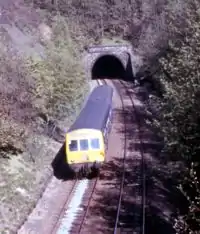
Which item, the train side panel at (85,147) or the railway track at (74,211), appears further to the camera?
the train side panel at (85,147)

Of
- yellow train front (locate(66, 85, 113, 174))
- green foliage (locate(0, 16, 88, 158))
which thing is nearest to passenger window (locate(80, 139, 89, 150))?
yellow train front (locate(66, 85, 113, 174))

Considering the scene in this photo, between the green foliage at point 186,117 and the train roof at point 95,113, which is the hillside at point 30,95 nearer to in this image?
the train roof at point 95,113

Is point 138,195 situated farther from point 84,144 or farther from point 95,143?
point 84,144

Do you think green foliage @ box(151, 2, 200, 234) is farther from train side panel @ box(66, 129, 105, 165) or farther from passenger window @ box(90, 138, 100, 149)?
passenger window @ box(90, 138, 100, 149)

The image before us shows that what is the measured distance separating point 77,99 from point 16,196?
1341cm

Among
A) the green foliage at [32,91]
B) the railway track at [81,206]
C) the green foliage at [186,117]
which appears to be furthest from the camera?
the green foliage at [32,91]

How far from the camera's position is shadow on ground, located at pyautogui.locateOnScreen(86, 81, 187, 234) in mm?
16812

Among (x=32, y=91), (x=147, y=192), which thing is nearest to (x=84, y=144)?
(x=147, y=192)

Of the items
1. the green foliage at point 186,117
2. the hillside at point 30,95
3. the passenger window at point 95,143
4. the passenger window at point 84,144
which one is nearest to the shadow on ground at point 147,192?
the passenger window at point 95,143

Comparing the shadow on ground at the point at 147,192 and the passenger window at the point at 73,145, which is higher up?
the passenger window at the point at 73,145

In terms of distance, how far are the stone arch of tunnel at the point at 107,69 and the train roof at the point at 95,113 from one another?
2881 cm

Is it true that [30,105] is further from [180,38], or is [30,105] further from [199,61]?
[180,38]

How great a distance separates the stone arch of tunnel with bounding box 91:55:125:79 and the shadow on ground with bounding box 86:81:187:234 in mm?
33360

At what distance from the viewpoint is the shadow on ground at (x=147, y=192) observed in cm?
1681
